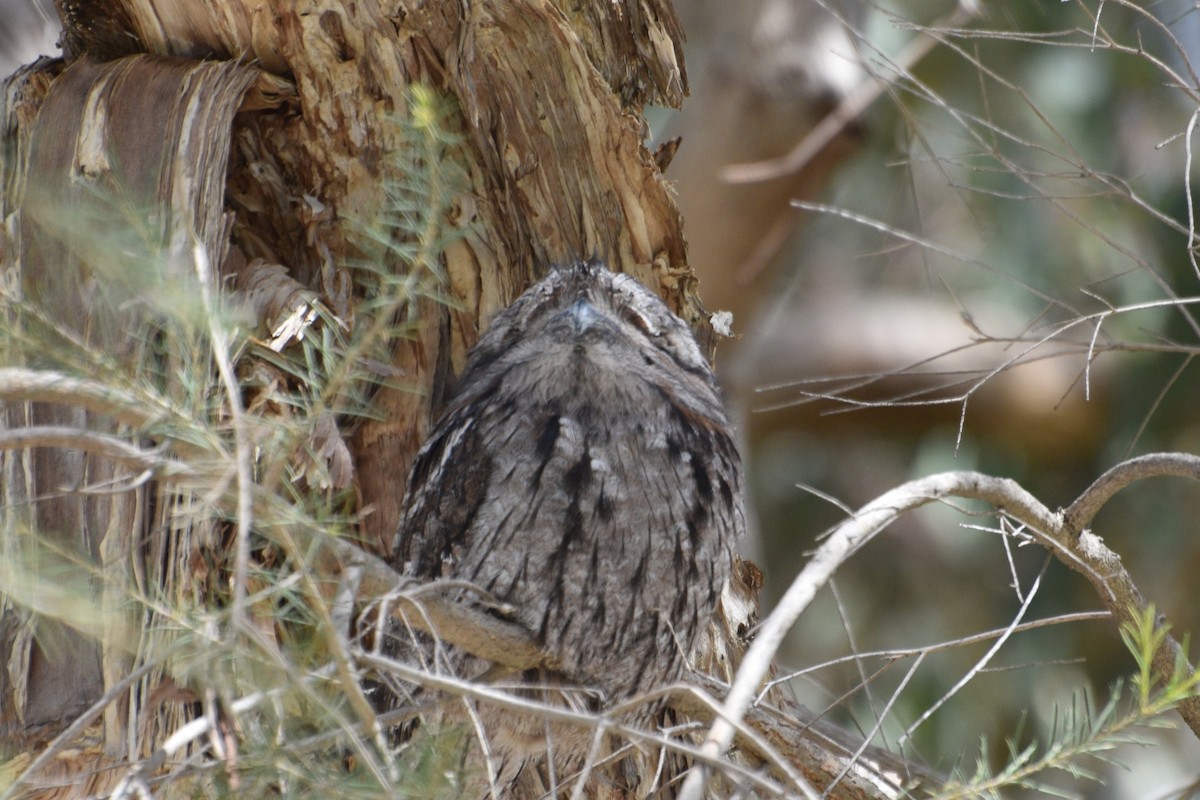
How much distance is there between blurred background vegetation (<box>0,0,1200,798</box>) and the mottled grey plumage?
3792 mm

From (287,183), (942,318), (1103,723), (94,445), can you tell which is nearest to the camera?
(94,445)

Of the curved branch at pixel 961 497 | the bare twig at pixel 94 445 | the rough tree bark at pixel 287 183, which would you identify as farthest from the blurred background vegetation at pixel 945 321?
the bare twig at pixel 94 445

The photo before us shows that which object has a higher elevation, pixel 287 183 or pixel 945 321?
pixel 945 321

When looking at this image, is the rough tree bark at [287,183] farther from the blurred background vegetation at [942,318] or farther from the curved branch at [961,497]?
the blurred background vegetation at [942,318]

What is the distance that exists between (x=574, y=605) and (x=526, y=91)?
64.1 inches

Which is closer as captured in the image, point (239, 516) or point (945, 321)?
point (239, 516)

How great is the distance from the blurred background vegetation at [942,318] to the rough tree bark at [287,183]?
353 centimetres

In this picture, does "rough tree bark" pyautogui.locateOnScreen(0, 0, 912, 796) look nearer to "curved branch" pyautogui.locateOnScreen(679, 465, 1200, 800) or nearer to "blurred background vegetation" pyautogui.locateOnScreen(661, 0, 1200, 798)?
"curved branch" pyautogui.locateOnScreen(679, 465, 1200, 800)

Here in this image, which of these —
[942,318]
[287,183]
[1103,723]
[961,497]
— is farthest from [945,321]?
[1103,723]

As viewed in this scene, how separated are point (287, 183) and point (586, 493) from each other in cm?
146

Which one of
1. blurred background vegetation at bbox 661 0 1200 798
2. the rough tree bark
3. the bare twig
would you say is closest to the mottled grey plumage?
the rough tree bark

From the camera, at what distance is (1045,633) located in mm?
10344

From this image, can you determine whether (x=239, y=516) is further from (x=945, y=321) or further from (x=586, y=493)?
(x=945, y=321)

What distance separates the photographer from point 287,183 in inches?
147
